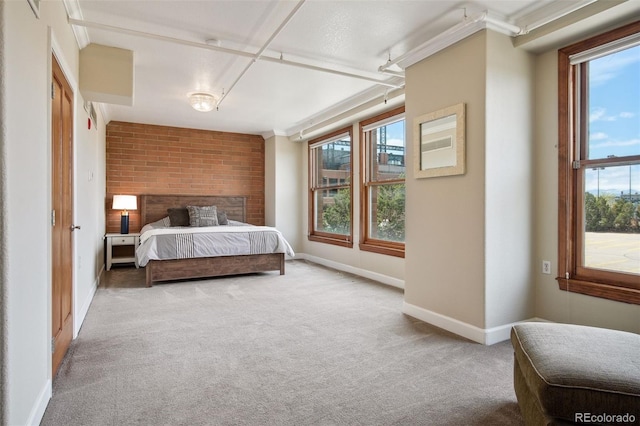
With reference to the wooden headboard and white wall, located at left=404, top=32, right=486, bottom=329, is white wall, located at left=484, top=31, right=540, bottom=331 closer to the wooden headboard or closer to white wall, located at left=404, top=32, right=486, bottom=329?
white wall, located at left=404, top=32, right=486, bottom=329

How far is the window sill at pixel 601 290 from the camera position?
2.52 metres

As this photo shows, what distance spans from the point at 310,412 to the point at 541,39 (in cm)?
309

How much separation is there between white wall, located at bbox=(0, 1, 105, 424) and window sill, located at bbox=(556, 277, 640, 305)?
347 cm

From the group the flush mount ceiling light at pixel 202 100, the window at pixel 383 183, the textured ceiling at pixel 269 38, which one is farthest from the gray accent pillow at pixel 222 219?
the window at pixel 383 183

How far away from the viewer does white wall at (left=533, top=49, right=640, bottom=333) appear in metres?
2.90

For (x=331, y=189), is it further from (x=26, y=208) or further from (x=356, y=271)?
(x=26, y=208)

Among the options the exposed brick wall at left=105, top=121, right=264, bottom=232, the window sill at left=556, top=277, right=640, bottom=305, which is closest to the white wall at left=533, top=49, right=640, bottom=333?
the window sill at left=556, top=277, right=640, bottom=305

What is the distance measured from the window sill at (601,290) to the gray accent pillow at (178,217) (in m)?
5.51

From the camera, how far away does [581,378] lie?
1.42 meters

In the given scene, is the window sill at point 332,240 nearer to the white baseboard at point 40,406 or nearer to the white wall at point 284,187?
the white wall at point 284,187
